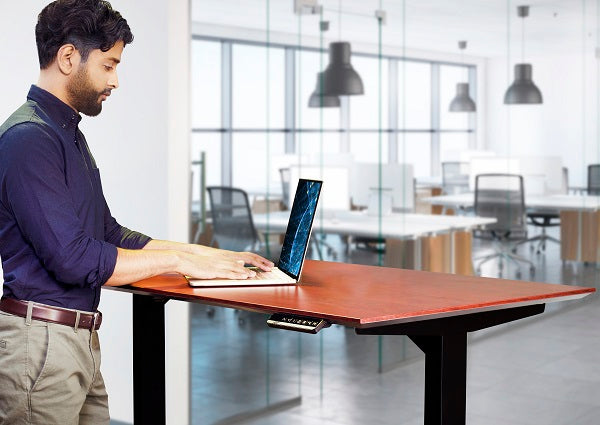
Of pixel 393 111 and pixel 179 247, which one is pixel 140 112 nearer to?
pixel 393 111

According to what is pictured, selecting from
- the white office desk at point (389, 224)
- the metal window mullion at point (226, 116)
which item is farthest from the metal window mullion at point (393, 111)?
the metal window mullion at point (226, 116)

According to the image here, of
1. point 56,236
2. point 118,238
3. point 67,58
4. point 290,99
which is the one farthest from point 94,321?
point 290,99

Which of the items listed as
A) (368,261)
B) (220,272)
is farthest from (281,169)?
(220,272)

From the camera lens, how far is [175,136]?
14.9ft

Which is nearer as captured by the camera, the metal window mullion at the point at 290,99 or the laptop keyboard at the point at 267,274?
the laptop keyboard at the point at 267,274

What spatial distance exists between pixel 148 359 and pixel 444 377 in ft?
3.75

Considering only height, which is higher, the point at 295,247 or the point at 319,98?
the point at 319,98

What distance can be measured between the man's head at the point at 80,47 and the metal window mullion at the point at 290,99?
7.30 ft

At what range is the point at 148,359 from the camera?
3.41m

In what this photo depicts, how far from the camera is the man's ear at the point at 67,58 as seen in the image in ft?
8.75

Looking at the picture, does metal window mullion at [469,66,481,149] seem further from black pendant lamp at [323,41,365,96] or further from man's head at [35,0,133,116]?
man's head at [35,0,133,116]

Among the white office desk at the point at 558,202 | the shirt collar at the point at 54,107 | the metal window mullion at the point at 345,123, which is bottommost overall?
the white office desk at the point at 558,202

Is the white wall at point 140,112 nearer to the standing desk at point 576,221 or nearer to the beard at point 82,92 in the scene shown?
the standing desk at point 576,221

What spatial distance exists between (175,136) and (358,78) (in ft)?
3.45
